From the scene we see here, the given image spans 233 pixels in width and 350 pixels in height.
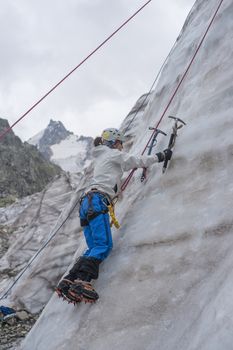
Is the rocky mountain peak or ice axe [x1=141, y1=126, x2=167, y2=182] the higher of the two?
the rocky mountain peak

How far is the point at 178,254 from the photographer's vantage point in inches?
193

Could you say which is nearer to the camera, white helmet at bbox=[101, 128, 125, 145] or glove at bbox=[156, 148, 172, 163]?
glove at bbox=[156, 148, 172, 163]

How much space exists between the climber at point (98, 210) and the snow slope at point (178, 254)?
21 cm

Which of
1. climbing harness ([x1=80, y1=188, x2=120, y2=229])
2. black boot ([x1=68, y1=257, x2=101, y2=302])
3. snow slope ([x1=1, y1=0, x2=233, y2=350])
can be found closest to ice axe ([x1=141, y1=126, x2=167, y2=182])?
snow slope ([x1=1, y1=0, x2=233, y2=350])

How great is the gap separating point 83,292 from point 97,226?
2.80ft

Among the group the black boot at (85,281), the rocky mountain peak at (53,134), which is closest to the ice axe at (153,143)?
the black boot at (85,281)

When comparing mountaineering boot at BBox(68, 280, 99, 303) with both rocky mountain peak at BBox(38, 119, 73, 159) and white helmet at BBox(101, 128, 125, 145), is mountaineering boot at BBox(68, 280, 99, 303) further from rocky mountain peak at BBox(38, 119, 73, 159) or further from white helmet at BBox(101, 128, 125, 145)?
rocky mountain peak at BBox(38, 119, 73, 159)

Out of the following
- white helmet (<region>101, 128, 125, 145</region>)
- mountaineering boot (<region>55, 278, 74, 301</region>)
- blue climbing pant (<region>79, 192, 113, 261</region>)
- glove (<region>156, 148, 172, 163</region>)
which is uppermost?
white helmet (<region>101, 128, 125, 145</region>)

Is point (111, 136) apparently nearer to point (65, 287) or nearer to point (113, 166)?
point (113, 166)

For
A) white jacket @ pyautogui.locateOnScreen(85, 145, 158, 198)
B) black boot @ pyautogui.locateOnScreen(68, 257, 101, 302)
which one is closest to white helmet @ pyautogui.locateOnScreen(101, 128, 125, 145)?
white jacket @ pyautogui.locateOnScreen(85, 145, 158, 198)

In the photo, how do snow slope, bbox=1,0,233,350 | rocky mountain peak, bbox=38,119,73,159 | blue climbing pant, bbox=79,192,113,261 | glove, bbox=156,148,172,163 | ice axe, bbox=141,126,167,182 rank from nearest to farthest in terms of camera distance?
snow slope, bbox=1,0,233,350
blue climbing pant, bbox=79,192,113,261
glove, bbox=156,148,172,163
ice axe, bbox=141,126,167,182
rocky mountain peak, bbox=38,119,73,159

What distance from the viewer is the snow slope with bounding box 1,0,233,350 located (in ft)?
13.4

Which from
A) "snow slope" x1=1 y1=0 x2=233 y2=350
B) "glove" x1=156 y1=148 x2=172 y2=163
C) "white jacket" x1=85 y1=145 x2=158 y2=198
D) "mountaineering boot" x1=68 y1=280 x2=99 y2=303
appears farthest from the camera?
"glove" x1=156 y1=148 x2=172 y2=163

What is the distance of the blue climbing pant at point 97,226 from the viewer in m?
5.74
